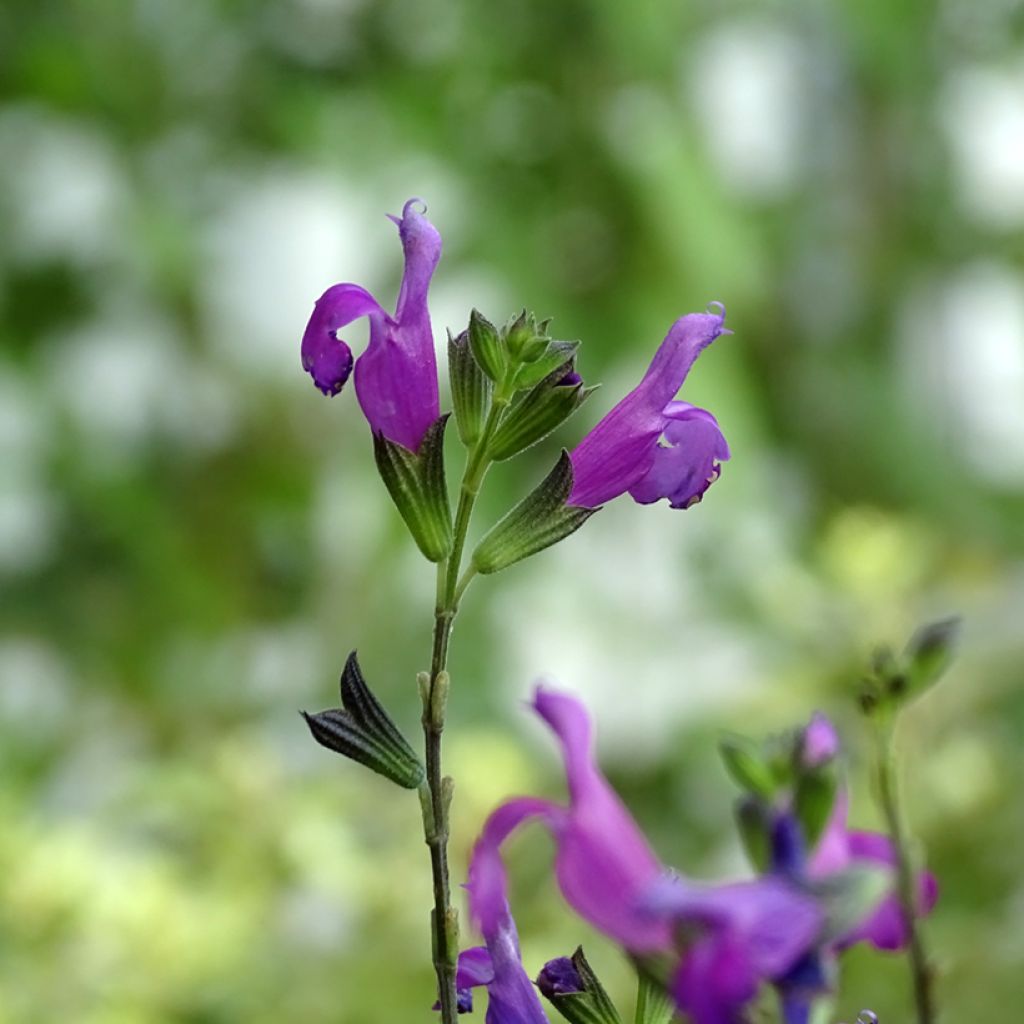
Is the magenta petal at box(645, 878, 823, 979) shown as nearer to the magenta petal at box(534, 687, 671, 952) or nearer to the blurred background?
the magenta petal at box(534, 687, 671, 952)

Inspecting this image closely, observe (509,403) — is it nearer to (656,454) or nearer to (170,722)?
(656,454)

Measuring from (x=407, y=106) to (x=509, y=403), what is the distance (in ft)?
4.67

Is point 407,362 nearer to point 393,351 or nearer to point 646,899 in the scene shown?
point 393,351

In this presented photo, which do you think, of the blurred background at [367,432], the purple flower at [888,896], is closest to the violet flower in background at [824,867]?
the purple flower at [888,896]

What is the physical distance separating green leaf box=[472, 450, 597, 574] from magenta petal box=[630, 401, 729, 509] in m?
0.01

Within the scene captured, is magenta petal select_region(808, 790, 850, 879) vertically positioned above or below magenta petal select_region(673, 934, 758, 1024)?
above

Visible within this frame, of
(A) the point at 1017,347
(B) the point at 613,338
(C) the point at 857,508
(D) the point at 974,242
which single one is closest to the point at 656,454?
(B) the point at 613,338

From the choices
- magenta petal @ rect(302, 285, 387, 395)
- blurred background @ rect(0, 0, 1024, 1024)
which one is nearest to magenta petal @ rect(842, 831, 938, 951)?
magenta petal @ rect(302, 285, 387, 395)

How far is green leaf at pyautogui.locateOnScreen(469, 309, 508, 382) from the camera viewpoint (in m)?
0.22

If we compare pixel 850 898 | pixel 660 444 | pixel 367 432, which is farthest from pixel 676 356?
pixel 367 432

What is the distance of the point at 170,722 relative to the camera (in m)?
1.55

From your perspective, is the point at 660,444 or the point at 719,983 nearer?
the point at 719,983

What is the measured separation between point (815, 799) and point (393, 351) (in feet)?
0.34

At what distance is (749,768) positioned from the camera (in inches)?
7.2
